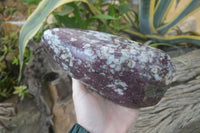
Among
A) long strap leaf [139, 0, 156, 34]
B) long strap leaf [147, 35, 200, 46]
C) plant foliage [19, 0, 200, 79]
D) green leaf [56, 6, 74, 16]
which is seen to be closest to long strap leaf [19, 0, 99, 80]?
plant foliage [19, 0, 200, 79]

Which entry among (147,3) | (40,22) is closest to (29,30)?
(40,22)

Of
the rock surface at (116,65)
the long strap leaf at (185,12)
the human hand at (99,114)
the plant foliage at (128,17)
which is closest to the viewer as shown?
the rock surface at (116,65)

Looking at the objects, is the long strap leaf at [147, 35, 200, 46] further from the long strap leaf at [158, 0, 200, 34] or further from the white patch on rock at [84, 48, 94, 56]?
the white patch on rock at [84, 48, 94, 56]

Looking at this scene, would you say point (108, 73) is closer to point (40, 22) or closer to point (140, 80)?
point (140, 80)

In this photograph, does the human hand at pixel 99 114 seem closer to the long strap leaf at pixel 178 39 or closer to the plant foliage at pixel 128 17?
the plant foliage at pixel 128 17

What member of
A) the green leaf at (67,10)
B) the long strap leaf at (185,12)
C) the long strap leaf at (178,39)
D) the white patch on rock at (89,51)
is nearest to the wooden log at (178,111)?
the long strap leaf at (178,39)
